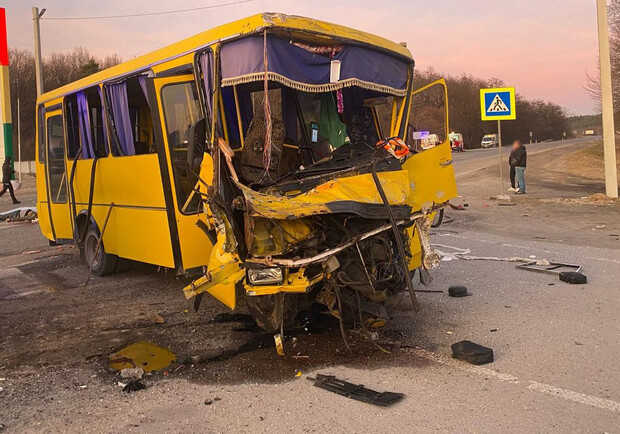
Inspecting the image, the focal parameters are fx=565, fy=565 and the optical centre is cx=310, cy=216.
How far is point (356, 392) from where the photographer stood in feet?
13.6

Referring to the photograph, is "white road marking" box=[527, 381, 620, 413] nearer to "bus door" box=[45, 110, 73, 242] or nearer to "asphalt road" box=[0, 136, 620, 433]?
"asphalt road" box=[0, 136, 620, 433]

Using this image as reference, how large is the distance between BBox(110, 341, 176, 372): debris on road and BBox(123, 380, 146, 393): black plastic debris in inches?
13.6

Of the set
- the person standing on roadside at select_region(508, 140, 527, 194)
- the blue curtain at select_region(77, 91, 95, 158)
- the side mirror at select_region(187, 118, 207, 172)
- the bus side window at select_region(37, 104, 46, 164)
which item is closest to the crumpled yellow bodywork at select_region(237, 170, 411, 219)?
the side mirror at select_region(187, 118, 207, 172)

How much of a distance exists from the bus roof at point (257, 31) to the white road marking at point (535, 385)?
307 cm

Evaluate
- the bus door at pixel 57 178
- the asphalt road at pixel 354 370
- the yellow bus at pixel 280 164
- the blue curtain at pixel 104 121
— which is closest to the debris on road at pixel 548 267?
the asphalt road at pixel 354 370

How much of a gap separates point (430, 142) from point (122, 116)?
3.91 meters

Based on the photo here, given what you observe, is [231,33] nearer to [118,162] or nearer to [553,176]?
[118,162]

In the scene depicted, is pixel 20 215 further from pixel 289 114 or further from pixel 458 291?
pixel 458 291

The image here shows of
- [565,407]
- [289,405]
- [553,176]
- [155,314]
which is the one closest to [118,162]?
[155,314]

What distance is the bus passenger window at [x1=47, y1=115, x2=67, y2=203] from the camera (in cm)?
903

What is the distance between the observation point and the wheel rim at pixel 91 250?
857 centimetres

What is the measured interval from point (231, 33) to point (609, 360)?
4.19 metres

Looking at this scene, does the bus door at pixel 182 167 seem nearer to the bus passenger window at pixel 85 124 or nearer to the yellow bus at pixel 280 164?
the yellow bus at pixel 280 164

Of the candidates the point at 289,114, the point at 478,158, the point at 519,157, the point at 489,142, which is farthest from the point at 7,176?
the point at 489,142
